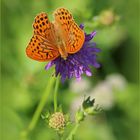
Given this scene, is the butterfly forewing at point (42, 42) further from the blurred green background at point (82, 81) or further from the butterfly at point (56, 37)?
the blurred green background at point (82, 81)

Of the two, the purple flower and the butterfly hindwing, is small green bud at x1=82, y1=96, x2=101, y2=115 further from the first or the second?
the butterfly hindwing

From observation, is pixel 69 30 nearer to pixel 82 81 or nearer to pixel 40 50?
pixel 40 50

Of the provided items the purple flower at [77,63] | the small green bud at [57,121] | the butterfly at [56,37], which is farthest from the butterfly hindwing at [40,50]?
the small green bud at [57,121]

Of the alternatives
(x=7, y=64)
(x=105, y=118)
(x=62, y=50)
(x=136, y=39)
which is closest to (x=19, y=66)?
(x=7, y=64)

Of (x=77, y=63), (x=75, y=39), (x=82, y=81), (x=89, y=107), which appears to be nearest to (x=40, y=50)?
(x=75, y=39)

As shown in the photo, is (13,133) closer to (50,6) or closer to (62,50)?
(50,6)
